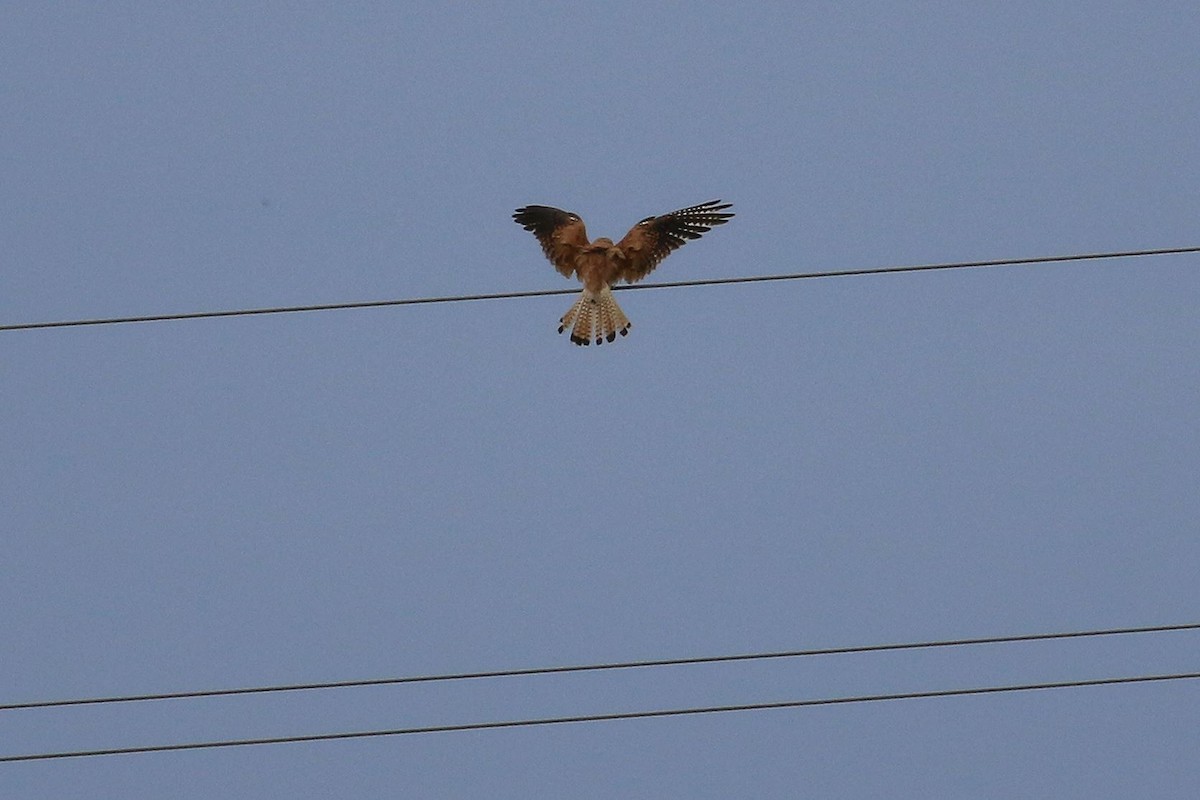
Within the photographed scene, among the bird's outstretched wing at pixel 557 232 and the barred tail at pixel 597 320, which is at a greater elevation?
the bird's outstretched wing at pixel 557 232

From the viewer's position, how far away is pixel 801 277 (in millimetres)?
9195

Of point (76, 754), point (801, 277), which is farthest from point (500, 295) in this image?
point (76, 754)

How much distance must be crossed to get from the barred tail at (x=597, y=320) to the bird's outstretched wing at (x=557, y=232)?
328 mm

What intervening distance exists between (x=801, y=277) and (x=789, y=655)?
1.73 meters

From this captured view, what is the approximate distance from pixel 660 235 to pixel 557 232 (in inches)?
27.6

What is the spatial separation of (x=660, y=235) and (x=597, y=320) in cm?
64

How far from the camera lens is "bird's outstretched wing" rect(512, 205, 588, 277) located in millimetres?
12195

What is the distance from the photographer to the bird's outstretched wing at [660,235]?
39.0 ft

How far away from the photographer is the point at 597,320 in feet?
39.4

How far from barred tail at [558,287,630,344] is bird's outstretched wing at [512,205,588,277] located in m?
0.33

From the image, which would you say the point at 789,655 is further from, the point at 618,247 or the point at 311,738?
the point at 618,247

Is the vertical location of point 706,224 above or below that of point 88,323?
above

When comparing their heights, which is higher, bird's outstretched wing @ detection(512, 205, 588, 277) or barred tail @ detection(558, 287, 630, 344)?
bird's outstretched wing @ detection(512, 205, 588, 277)

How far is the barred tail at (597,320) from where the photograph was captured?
1196 centimetres
